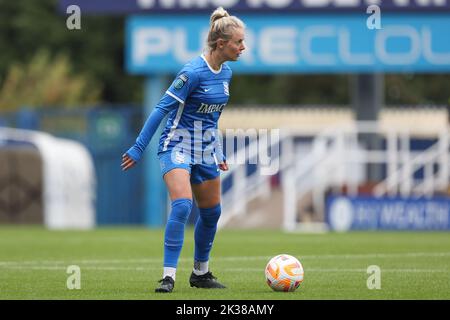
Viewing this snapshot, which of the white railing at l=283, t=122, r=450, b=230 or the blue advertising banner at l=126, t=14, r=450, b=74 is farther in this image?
the white railing at l=283, t=122, r=450, b=230

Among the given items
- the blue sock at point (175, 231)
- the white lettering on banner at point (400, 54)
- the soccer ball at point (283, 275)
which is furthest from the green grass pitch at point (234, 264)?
the white lettering on banner at point (400, 54)

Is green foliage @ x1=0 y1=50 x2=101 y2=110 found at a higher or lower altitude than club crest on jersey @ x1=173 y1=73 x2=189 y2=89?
lower

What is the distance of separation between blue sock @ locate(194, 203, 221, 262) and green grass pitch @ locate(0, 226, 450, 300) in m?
0.32

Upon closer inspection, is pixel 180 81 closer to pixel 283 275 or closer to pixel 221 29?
pixel 221 29

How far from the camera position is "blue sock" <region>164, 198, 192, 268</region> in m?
10.5

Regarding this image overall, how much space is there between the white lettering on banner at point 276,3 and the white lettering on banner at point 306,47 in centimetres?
46

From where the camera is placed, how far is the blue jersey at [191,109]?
418 inches

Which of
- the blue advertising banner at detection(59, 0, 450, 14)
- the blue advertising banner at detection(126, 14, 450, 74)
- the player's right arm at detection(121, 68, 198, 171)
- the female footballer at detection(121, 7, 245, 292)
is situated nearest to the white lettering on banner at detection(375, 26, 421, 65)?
the blue advertising banner at detection(126, 14, 450, 74)

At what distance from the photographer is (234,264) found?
46.5ft

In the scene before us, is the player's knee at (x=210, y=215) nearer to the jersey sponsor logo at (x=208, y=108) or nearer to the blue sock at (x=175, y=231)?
the blue sock at (x=175, y=231)

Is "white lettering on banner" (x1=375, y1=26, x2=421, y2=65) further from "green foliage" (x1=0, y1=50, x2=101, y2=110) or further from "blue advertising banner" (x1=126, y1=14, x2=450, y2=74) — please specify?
"green foliage" (x1=0, y1=50, x2=101, y2=110)

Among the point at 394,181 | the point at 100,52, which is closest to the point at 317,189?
the point at 394,181
